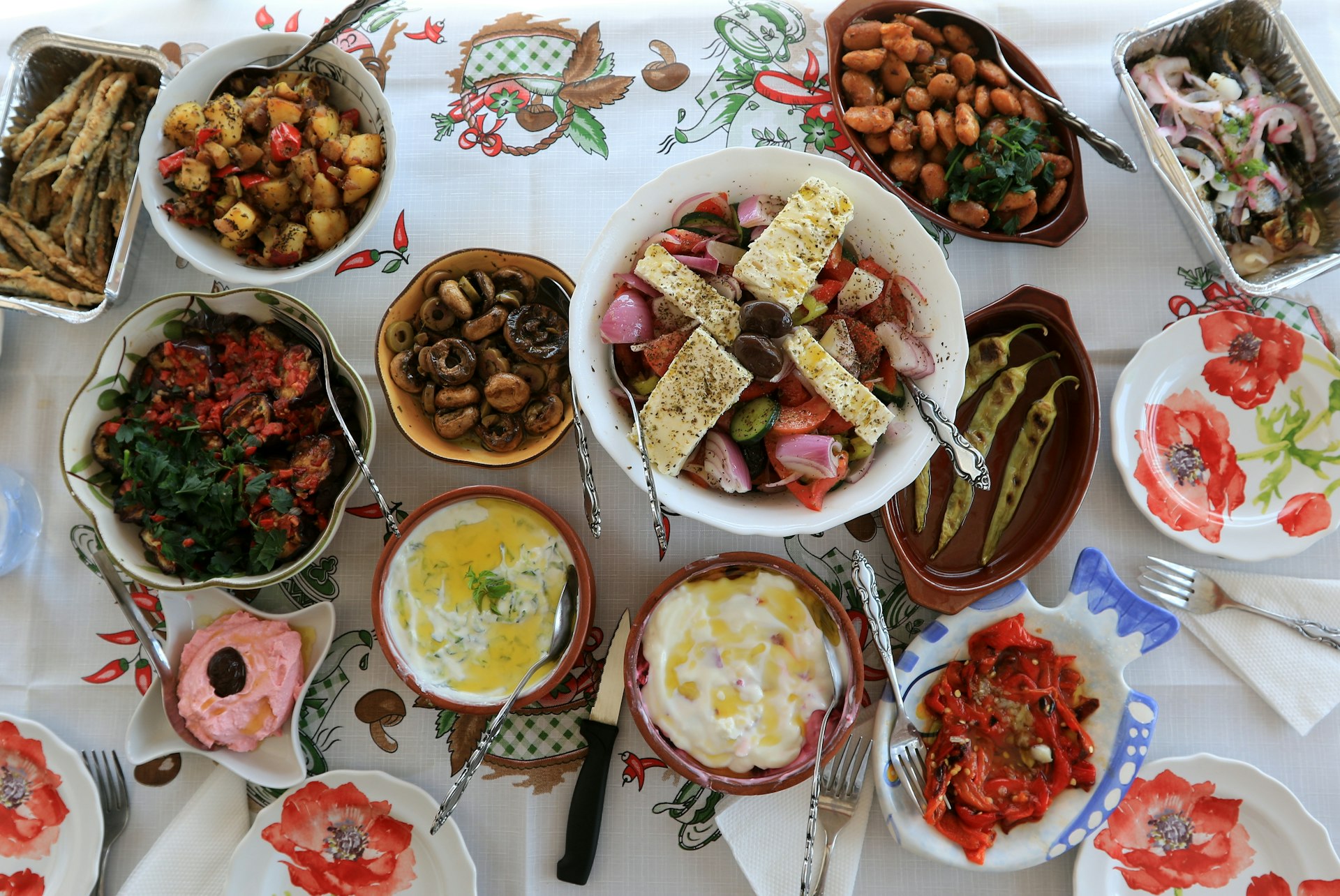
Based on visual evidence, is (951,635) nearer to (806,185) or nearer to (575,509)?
(575,509)

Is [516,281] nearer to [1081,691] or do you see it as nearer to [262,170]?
[262,170]

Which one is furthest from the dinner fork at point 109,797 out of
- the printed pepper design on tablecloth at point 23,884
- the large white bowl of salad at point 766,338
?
the large white bowl of salad at point 766,338

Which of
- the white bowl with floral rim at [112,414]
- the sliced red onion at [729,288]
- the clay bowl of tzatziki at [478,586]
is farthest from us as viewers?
the clay bowl of tzatziki at [478,586]

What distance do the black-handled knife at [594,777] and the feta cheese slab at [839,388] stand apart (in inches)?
33.2

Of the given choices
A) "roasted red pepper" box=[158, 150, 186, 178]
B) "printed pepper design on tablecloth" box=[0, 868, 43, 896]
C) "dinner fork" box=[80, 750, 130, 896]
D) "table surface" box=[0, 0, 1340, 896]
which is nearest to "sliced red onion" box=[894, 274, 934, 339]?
"table surface" box=[0, 0, 1340, 896]

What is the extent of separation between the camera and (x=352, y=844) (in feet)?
7.12

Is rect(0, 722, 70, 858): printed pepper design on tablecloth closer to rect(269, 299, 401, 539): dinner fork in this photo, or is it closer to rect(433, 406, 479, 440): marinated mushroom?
rect(269, 299, 401, 539): dinner fork

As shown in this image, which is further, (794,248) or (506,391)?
(506,391)

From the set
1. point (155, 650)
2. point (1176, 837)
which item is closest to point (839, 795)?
point (1176, 837)

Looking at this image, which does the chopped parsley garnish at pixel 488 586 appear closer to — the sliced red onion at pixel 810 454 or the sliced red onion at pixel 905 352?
the sliced red onion at pixel 810 454

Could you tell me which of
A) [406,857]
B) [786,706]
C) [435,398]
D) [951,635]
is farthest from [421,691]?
[951,635]

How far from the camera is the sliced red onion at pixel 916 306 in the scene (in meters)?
1.81

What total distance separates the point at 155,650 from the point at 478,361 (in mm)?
1116

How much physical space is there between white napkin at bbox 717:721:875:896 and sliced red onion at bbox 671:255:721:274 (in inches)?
50.7
